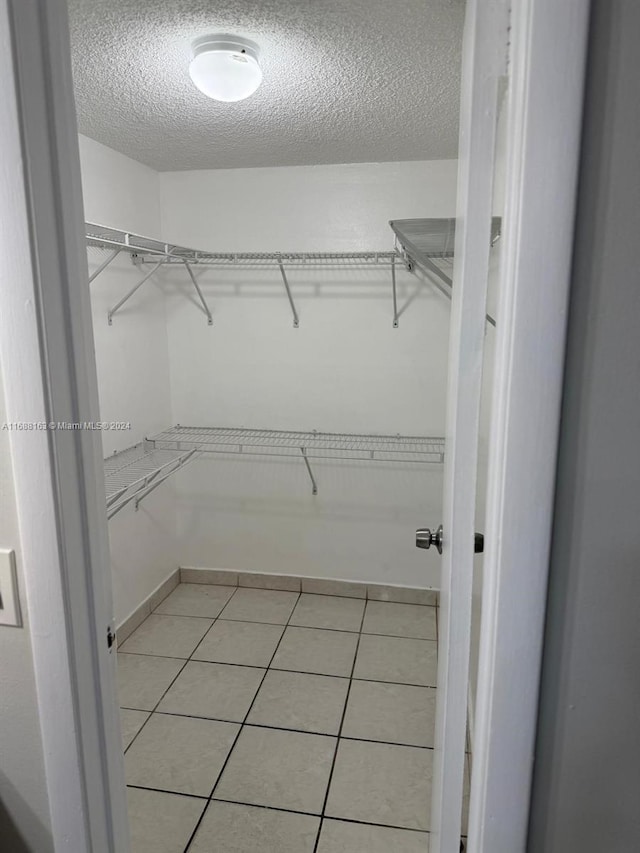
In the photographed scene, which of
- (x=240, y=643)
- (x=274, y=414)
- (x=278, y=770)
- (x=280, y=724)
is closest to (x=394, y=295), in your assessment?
(x=274, y=414)

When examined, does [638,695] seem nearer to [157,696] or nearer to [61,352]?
[61,352]

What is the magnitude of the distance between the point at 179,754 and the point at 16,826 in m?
1.10

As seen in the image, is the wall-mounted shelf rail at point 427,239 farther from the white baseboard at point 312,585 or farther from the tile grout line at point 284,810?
the tile grout line at point 284,810

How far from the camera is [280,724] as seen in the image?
2051 mm

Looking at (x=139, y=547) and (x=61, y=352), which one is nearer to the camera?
(x=61, y=352)

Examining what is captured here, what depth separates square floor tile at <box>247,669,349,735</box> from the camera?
206 centimetres

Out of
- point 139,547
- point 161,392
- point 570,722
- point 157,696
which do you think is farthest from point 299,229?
point 570,722

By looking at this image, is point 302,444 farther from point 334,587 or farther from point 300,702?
point 300,702

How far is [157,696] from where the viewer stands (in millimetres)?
2207

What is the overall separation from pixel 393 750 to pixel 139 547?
148cm

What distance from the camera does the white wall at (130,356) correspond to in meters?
2.32

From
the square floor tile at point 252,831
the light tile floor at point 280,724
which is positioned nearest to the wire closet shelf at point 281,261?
the light tile floor at point 280,724

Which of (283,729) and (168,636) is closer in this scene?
(283,729)

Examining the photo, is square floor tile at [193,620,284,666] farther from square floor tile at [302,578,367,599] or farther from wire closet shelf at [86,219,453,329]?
wire closet shelf at [86,219,453,329]
